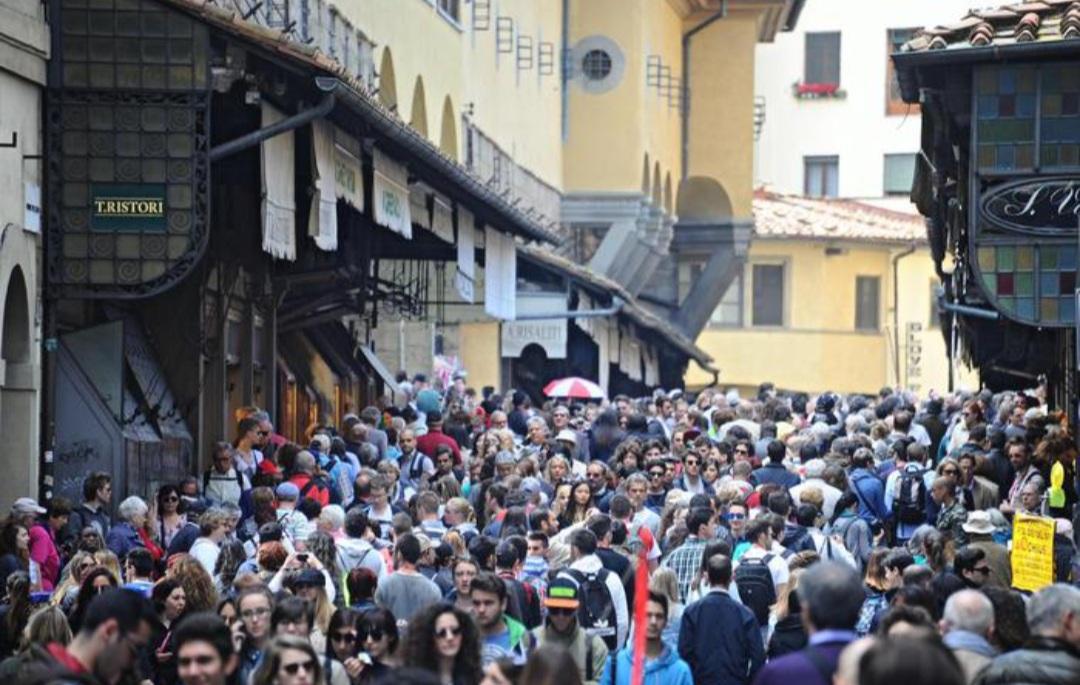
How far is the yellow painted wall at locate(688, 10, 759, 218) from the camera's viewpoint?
2625 inches

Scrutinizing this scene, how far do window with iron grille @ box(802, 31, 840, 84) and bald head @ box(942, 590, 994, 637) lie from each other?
68886 millimetres

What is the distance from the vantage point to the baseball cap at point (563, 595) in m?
14.5

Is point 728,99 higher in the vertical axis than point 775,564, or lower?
higher

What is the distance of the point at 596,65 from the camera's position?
2340 inches

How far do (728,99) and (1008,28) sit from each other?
4400 centimetres

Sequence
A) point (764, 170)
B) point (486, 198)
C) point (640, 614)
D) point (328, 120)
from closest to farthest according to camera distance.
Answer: point (640, 614) < point (328, 120) < point (486, 198) < point (764, 170)

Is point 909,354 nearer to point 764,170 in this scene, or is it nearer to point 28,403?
point 764,170

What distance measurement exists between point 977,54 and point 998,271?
1.55 metres

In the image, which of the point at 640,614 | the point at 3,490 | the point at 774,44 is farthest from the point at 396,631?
the point at 774,44

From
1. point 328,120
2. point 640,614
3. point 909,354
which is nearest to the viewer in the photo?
point 640,614

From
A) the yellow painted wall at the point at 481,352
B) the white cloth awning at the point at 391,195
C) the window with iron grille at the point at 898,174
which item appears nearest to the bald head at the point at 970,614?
the white cloth awning at the point at 391,195

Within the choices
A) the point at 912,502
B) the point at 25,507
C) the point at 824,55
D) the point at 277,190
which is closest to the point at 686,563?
the point at 25,507

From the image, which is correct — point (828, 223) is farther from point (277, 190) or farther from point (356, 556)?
point (356, 556)

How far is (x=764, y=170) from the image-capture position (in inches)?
3194
